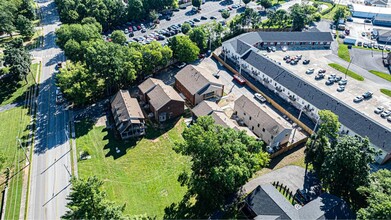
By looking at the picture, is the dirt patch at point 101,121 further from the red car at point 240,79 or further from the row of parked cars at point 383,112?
the row of parked cars at point 383,112

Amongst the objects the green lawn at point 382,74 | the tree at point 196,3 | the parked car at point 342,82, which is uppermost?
the tree at point 196,3

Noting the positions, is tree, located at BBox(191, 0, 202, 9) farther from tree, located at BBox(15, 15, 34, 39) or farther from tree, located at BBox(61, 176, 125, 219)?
tree, located at BBox(61, 176, 125, 219)

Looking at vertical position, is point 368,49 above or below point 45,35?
below

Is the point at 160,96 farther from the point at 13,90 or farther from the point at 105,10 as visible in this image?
the point at 105,10

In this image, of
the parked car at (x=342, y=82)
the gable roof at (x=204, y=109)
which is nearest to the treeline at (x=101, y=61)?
the gable roof at (x=204, y=109)

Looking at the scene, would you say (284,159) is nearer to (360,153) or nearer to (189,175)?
(360,153)

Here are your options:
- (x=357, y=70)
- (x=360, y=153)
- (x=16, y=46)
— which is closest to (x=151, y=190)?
(x=360, y=153)

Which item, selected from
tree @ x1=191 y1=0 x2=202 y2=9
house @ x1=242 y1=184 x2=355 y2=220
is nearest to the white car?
house @ x1=242 y1=184 x2=355 y2=220
